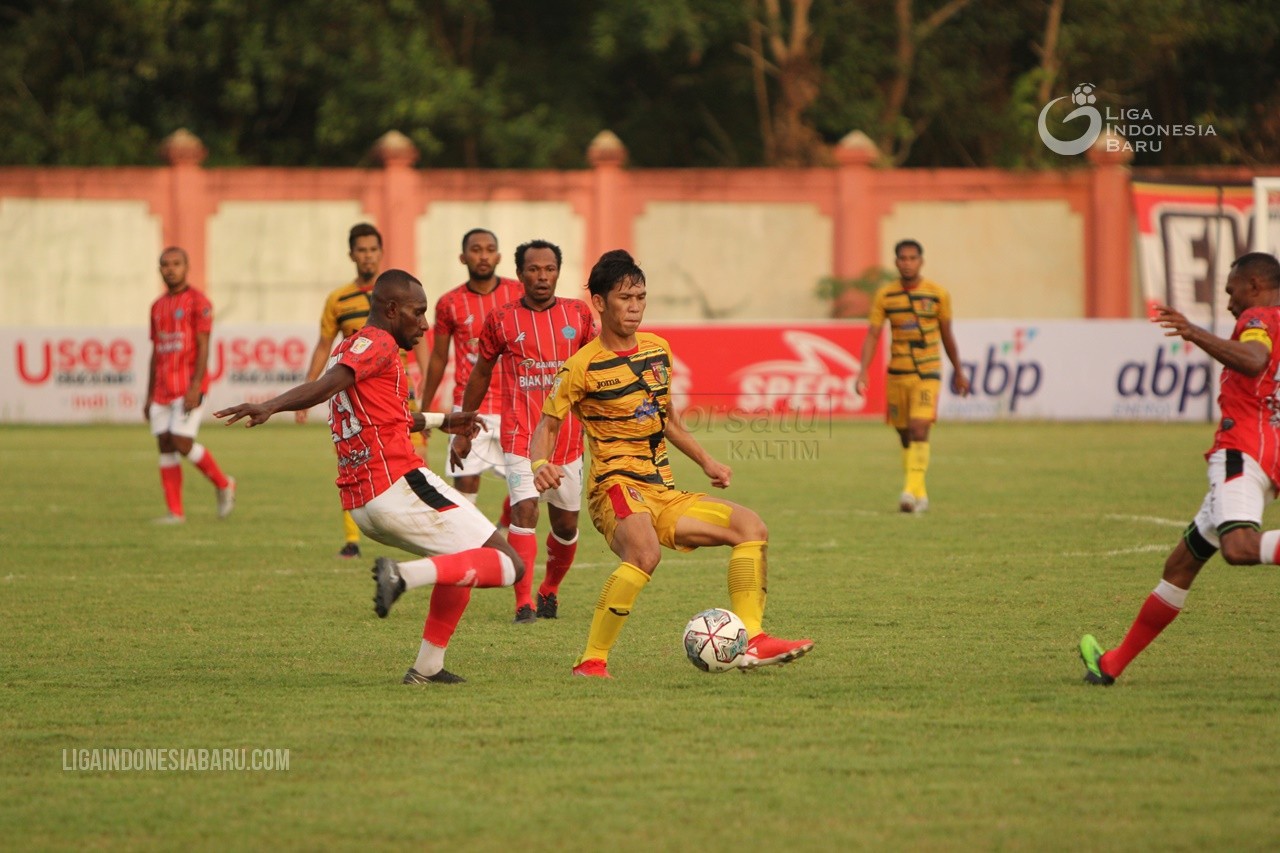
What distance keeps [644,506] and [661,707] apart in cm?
102

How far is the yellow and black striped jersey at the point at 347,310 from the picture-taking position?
11555 mm

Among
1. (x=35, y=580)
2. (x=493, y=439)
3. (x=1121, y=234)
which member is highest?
(x=1121, y=234)

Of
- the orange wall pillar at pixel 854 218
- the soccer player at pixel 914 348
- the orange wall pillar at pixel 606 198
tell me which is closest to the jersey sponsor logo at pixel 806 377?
the orange wall pillar at pixel 854 218

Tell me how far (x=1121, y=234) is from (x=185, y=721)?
84.5 ft

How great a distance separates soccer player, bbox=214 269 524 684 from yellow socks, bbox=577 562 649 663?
41 centimetres

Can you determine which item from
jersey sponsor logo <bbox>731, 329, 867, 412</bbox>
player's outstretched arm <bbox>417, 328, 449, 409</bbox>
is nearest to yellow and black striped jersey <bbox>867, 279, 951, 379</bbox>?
player's outstretched arm <bbox>417, 328, 449, 409</bbox>

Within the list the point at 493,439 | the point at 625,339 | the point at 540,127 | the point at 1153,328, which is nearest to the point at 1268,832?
the point at 625,339

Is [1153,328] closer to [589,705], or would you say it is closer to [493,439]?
[493,439]

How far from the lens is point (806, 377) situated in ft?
79.4

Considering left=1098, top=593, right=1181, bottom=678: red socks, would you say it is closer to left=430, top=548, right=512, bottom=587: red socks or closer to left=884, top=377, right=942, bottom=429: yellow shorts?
left=430, top=548, right=512, bottom=587: red socks

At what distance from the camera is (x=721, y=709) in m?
6.52

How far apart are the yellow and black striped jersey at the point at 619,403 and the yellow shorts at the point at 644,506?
0.04 m

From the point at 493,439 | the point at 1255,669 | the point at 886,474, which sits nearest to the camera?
the point at 1255,669

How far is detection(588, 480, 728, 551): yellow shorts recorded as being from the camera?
23.7 ft
